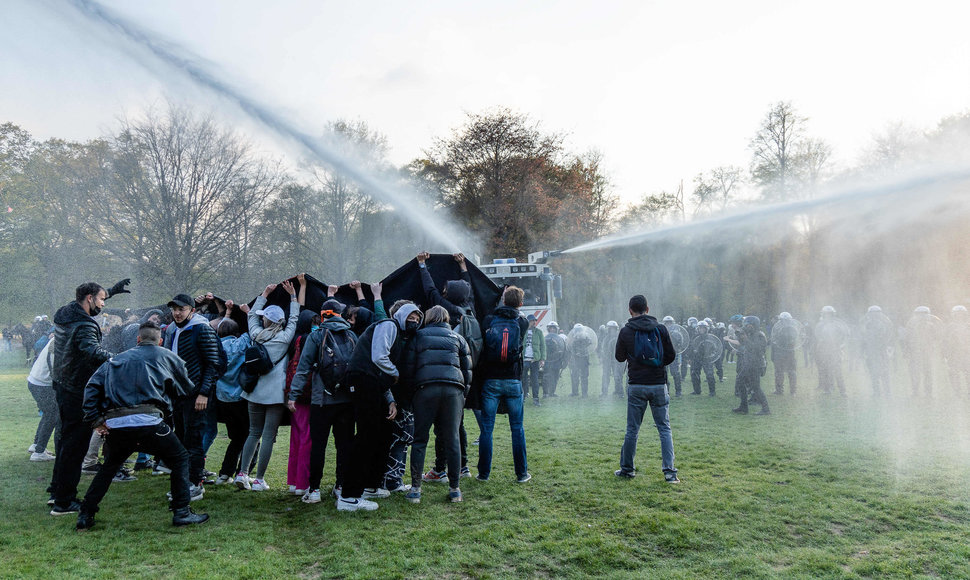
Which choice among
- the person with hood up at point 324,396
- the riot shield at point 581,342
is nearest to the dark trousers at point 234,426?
the person with hood up at point 324,396

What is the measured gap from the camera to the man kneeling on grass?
17.5 ft

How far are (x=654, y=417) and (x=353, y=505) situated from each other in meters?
3.61

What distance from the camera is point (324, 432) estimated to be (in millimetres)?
6367

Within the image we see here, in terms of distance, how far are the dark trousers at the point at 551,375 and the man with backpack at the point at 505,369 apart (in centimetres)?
997

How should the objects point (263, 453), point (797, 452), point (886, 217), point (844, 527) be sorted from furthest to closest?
point (886, 217) < point (797, 452) < point (263, 453) < point (844, 527)

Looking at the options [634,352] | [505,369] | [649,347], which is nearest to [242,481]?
[505,369]

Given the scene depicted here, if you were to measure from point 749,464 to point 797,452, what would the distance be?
118 centimetres

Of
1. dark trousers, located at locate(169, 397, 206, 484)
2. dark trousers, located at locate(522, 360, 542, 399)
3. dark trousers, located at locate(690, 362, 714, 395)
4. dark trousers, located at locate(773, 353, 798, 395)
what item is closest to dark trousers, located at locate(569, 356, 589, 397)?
dark trousers, located at locate(522, 360, 542, 399)

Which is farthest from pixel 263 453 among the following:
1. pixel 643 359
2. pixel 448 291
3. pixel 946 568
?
pixel 946 568

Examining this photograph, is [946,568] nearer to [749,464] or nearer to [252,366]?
[749,464]

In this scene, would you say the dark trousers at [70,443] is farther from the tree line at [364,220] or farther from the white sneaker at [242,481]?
the tree line at [364,220]

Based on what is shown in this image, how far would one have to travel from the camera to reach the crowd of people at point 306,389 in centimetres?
562

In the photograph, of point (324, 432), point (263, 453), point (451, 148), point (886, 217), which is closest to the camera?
point (324, 432)

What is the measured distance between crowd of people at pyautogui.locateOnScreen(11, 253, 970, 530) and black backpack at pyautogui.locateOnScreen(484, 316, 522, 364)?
0.02m
